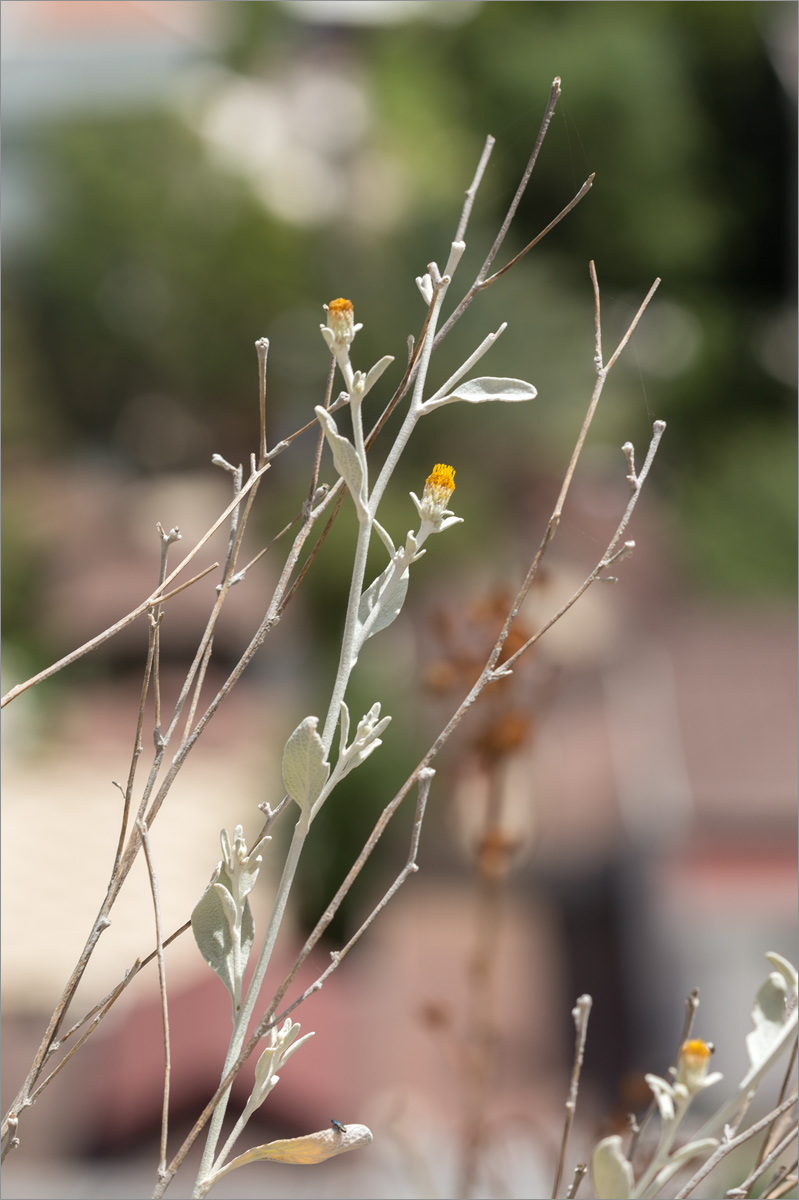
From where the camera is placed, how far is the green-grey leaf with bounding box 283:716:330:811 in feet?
0.83

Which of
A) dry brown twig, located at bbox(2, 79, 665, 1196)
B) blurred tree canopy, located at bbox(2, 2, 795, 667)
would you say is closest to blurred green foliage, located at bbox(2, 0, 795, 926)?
blurred tree canopy, located at bbox(2, 2, 795, 667)

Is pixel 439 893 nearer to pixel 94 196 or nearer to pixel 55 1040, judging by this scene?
pixel 55 1040

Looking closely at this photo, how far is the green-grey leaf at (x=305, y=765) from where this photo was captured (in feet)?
0.83

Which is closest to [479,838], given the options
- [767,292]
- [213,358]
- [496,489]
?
[496,489]

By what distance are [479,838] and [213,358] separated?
6.79m

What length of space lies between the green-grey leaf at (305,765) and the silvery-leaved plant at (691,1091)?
104 mm

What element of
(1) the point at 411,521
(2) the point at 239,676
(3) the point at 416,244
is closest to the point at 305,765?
(2) the point at 239,676

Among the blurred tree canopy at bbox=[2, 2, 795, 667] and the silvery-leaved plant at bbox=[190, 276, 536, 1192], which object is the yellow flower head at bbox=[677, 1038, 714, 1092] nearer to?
the silvery-leaved plant at bbox=[190, 276, 536, 1192]

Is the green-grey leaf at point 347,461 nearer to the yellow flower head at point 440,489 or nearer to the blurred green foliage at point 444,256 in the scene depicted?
the yellow flower head at point 440,489

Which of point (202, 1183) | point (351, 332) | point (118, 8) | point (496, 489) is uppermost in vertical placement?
point (118, 8)

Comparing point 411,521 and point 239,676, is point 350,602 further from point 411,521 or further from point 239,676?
point 411,521

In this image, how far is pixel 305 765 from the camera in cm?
25

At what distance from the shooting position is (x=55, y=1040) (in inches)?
10.7

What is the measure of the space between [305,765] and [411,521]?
4553mm
